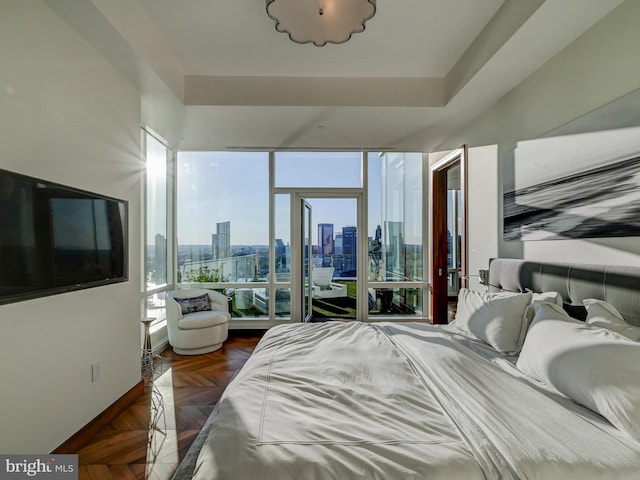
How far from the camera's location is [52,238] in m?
1.73

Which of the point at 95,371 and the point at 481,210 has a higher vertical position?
the point at 481,210

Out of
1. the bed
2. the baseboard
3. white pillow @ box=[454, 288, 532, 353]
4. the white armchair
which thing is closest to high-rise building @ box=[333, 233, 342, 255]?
the white armchair

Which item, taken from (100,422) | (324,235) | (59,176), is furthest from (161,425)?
(324,235)

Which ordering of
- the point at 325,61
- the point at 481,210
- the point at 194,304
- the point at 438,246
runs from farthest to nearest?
the point at 438,246
the point at 194,304
the point at 481,210
the point at 325,61

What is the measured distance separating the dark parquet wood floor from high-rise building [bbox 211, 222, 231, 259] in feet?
5.30

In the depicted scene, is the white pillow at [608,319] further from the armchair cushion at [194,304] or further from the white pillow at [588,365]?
the armchair cushion at [194,304]

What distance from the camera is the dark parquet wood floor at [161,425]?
180 centimetres

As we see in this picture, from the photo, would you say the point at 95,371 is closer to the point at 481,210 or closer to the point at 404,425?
the point at 404,425

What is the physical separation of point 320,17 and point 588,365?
223 centimetres

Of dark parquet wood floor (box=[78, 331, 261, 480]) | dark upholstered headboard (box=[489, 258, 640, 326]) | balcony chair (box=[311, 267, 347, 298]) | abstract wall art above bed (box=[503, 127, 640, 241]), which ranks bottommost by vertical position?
dark parquet wood floor (box=[78, 331, 261, 480])

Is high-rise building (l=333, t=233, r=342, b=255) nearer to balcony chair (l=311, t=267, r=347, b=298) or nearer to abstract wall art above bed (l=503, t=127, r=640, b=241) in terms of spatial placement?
balcony chair (l=311, t=267, r=347, b=298)

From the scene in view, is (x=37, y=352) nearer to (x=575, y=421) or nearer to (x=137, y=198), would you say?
(x=137, y=198)

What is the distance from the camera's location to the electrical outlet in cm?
213

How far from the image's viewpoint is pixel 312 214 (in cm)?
473
